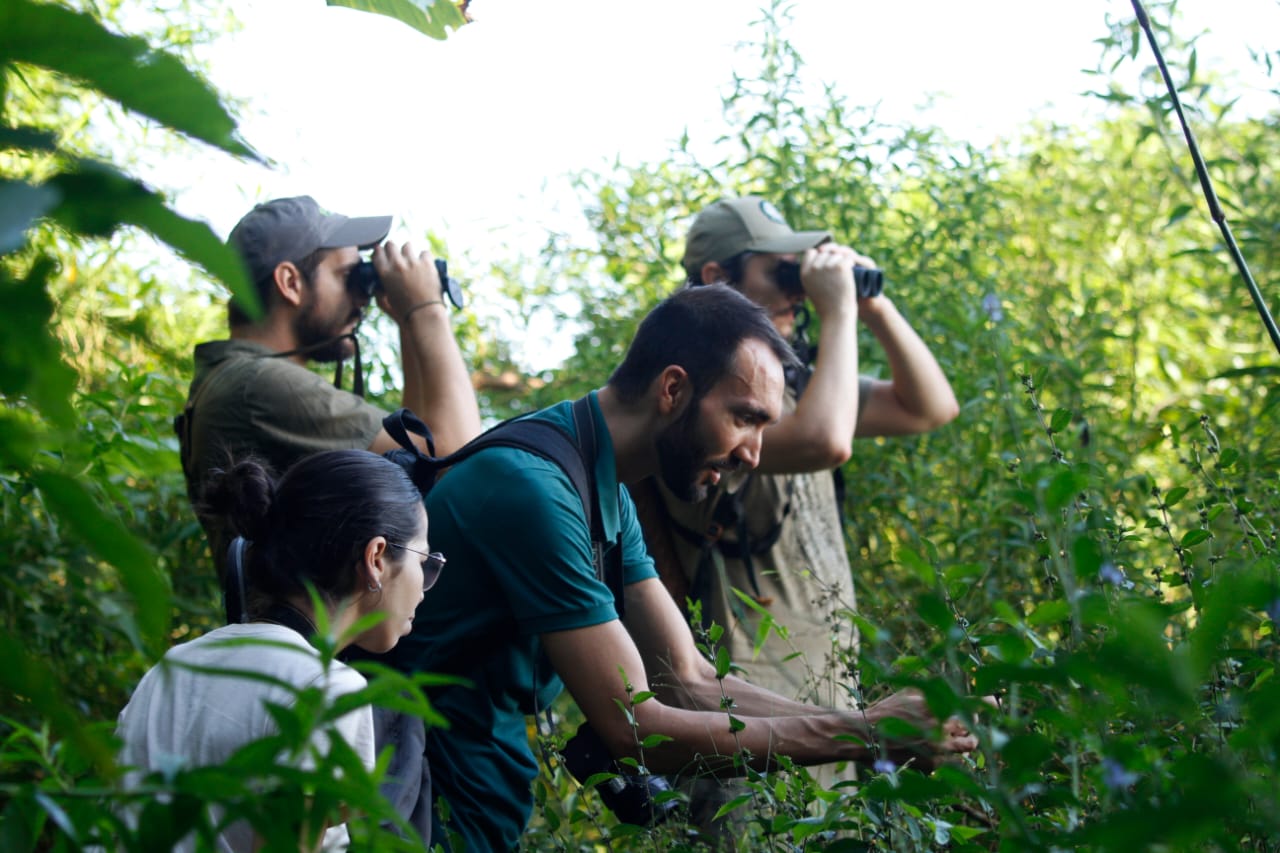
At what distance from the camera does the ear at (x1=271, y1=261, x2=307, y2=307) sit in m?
2.52

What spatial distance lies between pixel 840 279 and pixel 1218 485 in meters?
1.53

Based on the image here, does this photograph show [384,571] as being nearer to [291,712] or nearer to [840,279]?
[291,712]

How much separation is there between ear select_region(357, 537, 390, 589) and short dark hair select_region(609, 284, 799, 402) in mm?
632

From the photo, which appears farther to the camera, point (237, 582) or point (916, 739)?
point (237, 582)

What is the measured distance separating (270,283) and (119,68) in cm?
203

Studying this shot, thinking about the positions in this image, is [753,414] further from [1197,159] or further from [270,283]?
[1197,159]

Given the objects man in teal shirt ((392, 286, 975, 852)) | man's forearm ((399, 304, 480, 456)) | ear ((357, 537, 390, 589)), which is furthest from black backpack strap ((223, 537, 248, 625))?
man's forearm ((399, 304, 480, 456))

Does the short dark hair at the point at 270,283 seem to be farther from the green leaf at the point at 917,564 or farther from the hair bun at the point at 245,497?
the green leaf at the point at 917,564

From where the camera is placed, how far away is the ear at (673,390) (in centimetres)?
230

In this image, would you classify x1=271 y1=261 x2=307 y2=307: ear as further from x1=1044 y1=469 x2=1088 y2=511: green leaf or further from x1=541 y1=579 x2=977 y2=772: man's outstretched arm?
x1=1044 y1=469 x2=1088 y2=511: green leaf

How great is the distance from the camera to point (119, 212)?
1.77ft

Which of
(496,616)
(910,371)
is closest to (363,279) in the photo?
(496,616)

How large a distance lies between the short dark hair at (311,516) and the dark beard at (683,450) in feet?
1.91

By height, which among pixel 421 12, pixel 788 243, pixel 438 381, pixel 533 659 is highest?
pixel 421 12
